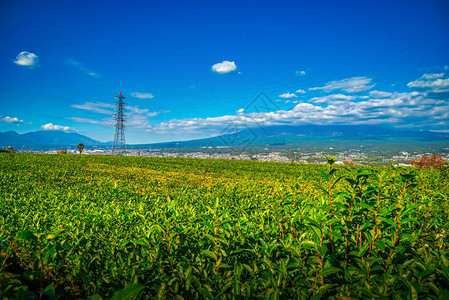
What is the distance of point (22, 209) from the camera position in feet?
→ 15.5

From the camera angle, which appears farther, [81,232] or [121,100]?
[121,100]

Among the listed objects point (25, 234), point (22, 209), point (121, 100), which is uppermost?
point (121, 100)

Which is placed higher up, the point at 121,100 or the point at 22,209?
the point at 121,100

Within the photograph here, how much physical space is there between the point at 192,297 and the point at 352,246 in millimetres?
1506

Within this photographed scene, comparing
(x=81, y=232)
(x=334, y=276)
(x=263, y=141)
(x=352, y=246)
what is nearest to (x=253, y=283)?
(x=334, y=276)

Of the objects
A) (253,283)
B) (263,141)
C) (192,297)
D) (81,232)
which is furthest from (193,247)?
(263,141)

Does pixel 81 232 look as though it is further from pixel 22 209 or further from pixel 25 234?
pixel 22 209

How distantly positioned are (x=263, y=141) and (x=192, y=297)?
97016 millimetres

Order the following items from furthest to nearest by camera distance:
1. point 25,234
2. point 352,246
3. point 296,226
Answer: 1. point 296,226
2. point 352,246
3. point 25,234

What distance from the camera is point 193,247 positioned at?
1.96 meters

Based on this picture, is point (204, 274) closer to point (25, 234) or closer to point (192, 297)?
point (192, 297)

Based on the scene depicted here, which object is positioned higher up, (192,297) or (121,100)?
(121,100)

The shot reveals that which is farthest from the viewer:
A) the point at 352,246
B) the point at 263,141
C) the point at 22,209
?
the point at 263,141

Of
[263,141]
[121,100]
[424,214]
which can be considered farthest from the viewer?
[263,141]
